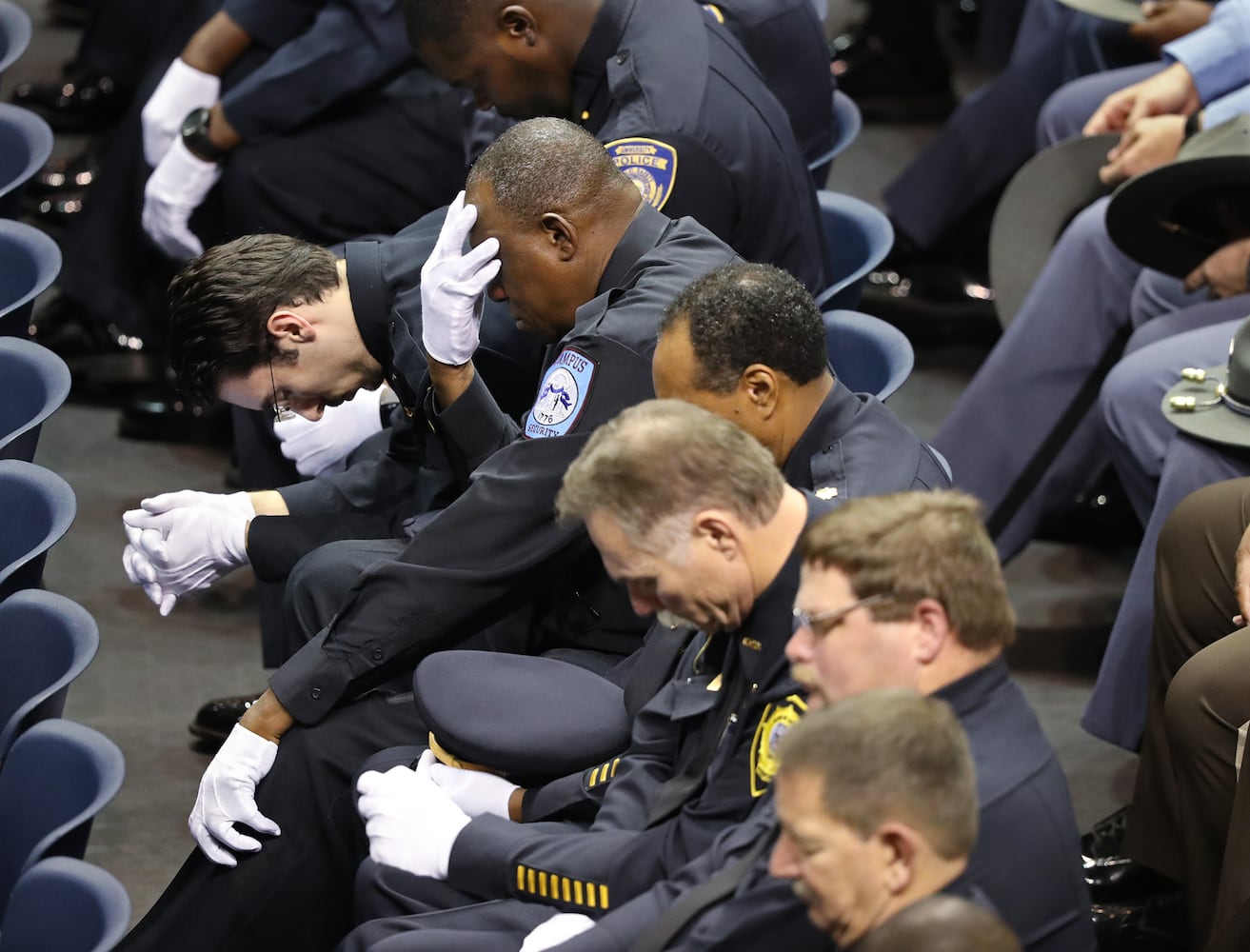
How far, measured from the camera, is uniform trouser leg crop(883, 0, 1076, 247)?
4.70m

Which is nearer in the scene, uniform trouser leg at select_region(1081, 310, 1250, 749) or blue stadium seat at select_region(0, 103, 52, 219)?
uniform trouser leg at select_region(1081, 310, 1250, 749)

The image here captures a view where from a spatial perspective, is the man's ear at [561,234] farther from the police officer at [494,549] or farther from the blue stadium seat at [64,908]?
the blue stadium seat at [64,908]

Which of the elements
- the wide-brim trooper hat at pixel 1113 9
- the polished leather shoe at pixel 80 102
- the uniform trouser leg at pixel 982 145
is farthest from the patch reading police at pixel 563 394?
the polished leather shoe at pixel 80 102

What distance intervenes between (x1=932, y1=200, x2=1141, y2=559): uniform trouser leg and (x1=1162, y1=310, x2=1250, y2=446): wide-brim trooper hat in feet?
1.96

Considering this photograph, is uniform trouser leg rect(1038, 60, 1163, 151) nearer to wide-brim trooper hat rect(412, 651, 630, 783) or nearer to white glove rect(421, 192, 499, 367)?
white glove rect(421, 192, 499, 367)

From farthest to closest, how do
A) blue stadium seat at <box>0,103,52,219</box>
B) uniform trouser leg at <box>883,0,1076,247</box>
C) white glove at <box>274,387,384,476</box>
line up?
uniform trouser leg at <box>883,0,1076,247</box> < blue stadium seat at <box>0,103,52,219</box> < white glove at <box>274,387,384,476</box>

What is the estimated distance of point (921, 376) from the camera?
475 cm

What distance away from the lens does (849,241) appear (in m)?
3.37

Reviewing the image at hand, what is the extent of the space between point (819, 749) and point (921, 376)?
10.8 ft

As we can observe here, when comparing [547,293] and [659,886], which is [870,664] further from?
[547,293]

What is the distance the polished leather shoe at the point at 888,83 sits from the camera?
6.14 m

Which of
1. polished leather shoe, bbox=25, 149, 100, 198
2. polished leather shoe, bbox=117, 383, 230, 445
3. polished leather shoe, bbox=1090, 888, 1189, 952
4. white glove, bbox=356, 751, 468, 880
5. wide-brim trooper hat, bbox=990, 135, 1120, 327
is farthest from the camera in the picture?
polished leather shoe, bbox=25, 149, 100, 198

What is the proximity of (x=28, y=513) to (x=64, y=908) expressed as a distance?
0.82m

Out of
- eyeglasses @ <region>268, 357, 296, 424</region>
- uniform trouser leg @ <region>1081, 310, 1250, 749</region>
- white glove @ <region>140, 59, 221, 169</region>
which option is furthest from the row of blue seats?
uniform trouser leg @ <region>1081, 310, 1250, 749</region>
